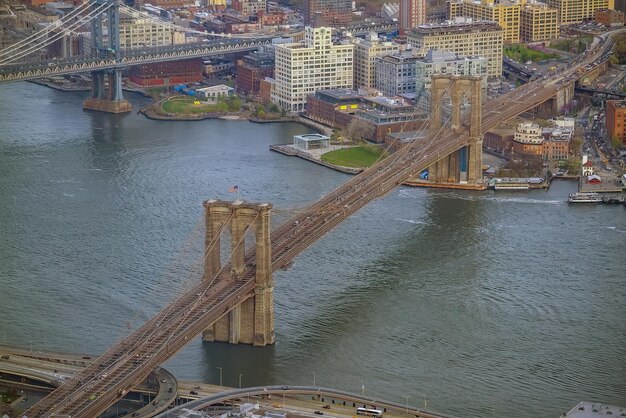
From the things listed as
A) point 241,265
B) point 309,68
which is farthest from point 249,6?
point 241,265

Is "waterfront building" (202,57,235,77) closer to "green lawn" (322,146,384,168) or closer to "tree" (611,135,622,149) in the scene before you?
"green lawn" (322,146,384,168)

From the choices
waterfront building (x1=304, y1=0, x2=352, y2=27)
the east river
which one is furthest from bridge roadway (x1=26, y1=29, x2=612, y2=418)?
waterfront building (x1=304, y1=0, x2=352, y2=27)

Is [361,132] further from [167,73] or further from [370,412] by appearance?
[370,412]

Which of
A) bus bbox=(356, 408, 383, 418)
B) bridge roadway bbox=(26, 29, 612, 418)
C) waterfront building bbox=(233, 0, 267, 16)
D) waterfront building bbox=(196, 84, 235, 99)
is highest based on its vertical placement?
waterfront building bbox=(233, 0, 267, 16)

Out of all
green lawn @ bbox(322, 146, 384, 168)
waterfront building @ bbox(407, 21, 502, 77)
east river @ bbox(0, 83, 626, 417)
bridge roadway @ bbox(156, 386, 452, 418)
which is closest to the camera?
bridge roadway @ bbox(156, 386, 452, 418)

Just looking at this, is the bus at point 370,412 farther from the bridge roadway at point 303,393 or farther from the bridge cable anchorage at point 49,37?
the bridge cable anchorage at point 49,37

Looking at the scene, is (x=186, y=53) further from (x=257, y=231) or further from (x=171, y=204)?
(x=257, y=231)

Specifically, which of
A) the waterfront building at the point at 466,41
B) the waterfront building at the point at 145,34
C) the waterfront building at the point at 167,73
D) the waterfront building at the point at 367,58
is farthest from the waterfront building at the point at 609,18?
the waterfront building at the point at 167,73
